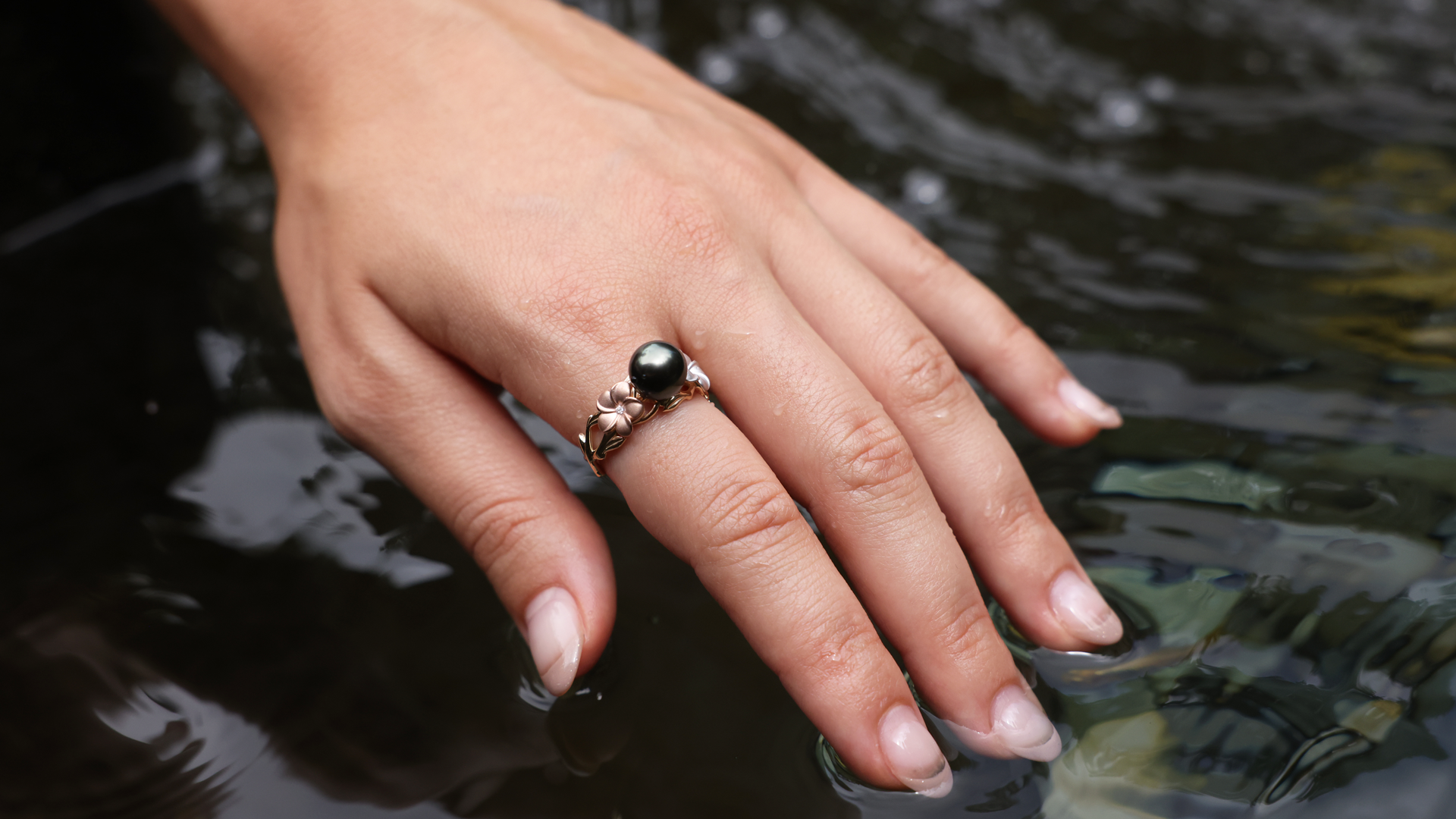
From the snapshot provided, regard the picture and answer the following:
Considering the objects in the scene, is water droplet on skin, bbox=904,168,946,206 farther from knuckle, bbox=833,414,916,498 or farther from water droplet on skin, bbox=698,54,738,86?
knuckle, bbox=833,414,916,498

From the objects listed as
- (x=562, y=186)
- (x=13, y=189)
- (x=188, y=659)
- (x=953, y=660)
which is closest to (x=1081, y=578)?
(x=953, y=660)

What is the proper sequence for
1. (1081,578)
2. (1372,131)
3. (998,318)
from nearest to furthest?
1. (1081,578)
2. (998,318)
3. (1372,131)

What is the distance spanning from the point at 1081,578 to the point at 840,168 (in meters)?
1.05

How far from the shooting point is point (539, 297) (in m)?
1.05

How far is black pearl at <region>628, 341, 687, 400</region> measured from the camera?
962 mm

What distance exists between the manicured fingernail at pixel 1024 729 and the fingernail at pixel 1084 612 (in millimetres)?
121

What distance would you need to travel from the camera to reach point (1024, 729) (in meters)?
0.96

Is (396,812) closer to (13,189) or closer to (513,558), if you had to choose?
(513,558)

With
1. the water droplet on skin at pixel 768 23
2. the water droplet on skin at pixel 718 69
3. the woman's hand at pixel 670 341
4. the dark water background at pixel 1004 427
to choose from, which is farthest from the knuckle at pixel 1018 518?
the water droplet on skin at pixel 768 23

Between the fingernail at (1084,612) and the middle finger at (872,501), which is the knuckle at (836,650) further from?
the fingernail at (1084,612)

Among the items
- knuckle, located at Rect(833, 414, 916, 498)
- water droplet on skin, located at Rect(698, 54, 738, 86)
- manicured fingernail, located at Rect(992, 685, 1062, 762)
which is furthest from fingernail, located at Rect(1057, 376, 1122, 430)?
water droplet on skin, located at Rect(698, 54, 738, 86)

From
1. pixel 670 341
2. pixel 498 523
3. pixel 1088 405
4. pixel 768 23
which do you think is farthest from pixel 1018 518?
pixel 768 23

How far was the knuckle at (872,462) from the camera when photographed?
40.3 inches

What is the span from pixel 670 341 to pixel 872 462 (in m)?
0.29
